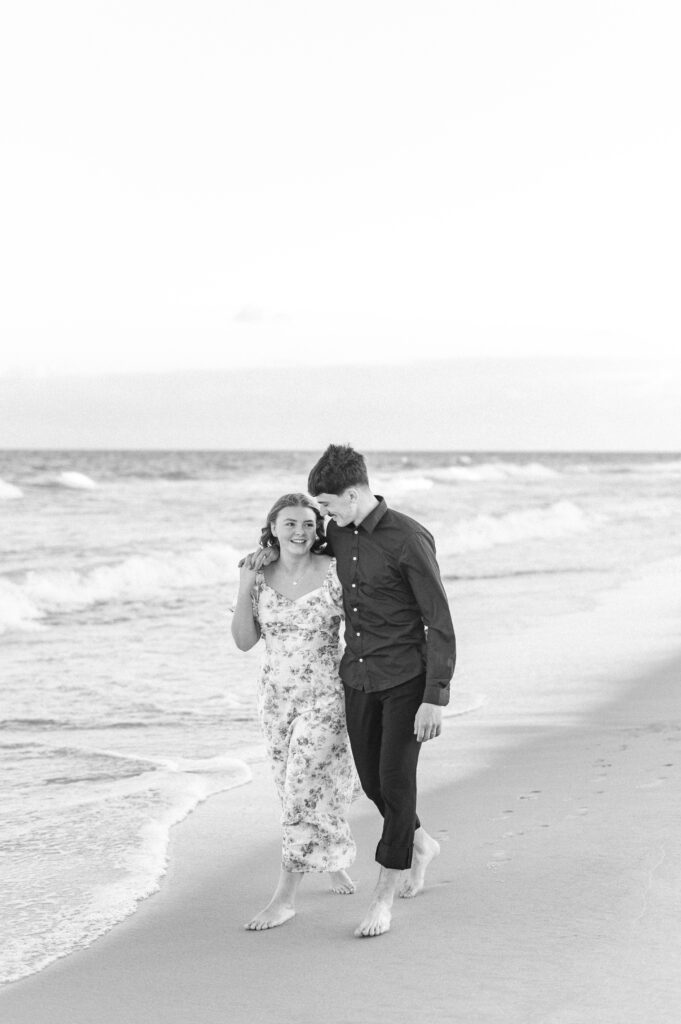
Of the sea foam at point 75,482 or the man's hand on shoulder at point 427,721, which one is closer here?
the man's hand on shoulder at point 427,721

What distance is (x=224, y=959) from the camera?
3.61m

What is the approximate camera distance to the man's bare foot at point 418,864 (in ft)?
13.5

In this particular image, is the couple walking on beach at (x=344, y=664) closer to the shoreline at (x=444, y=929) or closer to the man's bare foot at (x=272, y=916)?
the man's bare foot at (x=272, y=916)

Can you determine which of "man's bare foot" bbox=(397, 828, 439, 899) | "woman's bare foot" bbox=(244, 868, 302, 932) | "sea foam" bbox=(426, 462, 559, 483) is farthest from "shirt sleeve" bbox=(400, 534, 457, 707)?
"sea foam" bbox=(426, 462, 559, 483)

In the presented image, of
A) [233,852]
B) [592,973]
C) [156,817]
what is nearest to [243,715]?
[156,817]

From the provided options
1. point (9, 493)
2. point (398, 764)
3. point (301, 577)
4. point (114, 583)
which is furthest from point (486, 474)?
point (398, 764)

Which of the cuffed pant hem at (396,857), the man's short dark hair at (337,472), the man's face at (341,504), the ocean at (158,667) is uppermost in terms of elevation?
the man's short dark hair at (337,472)

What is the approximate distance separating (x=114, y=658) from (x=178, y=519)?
17.2 meters

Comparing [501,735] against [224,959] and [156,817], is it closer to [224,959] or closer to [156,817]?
[156,817]

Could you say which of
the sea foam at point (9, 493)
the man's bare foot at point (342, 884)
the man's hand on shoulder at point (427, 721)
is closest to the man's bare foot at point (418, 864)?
the man's bare foot at point (342, 884)

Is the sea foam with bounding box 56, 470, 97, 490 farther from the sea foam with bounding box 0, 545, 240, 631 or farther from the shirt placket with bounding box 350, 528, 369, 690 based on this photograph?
the shirt placket with bounding box 350, 528, 369, 690

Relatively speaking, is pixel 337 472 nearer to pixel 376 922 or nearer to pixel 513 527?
pixel 376 922

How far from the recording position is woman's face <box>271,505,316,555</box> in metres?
4.00

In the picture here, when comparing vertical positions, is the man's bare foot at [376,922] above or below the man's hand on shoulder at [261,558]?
below
